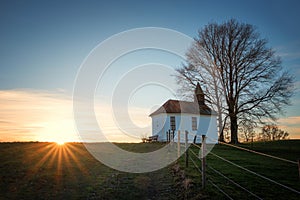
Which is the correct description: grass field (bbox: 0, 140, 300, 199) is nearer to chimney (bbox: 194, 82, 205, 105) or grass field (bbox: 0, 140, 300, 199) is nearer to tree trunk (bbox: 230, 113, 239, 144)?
tree trunk (bbox: 230, 113, 239, 144)

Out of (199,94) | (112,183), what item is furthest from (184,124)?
(112,183)

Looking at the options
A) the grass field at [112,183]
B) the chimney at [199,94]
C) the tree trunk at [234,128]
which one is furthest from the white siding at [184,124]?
the grass field at [112,183]

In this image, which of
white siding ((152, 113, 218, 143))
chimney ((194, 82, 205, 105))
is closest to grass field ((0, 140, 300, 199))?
chimney ((194, 82, 205, 105))

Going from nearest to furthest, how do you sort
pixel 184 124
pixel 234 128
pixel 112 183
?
pixel 112 183
pixel 234 128
pixel 184 124

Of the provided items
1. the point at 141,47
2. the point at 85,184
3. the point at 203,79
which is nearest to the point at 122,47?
the point at 141,47

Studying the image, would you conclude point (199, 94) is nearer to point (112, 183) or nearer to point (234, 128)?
point (234, 128)

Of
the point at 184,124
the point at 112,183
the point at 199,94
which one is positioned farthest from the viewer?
the point at 184,124

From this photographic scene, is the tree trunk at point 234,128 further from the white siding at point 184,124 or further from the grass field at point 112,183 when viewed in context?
the grass field at point 112,183

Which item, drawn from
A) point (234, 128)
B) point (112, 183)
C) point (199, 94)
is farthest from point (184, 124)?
point (112, 183)

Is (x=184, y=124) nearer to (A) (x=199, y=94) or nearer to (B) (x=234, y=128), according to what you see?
(A) (x=199, y=94)

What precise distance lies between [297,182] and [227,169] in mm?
2707

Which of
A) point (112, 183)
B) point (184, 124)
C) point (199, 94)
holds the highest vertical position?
point (199, 94)

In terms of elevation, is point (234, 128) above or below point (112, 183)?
above

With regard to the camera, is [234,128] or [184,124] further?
[184,124]
